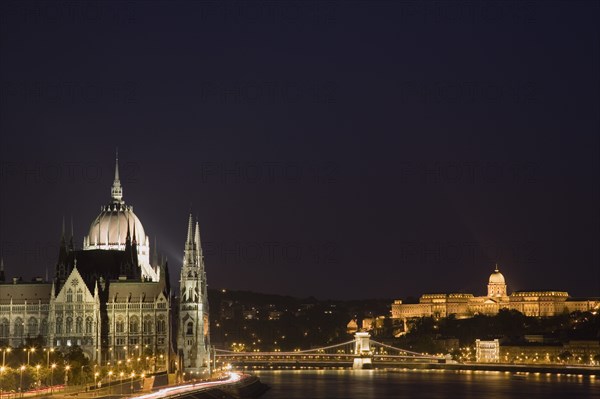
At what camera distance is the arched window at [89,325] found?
12719 cm

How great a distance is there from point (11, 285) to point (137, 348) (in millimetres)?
13602

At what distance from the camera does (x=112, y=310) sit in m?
129

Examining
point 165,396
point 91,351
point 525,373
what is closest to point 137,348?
point 91,351

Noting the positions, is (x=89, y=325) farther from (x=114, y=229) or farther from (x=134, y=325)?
(x=114, y=229)

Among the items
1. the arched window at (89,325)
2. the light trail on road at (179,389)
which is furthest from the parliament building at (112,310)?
the light trail on road at (179,389)

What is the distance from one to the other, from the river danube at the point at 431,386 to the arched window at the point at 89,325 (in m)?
16.8

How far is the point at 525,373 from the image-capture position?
166 metres

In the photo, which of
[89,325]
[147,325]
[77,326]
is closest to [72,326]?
[77,326]

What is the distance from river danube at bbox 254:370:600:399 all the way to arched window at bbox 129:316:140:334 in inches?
514

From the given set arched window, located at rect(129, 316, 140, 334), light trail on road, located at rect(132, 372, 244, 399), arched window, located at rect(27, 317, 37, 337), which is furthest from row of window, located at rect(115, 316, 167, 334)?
light trail on road, located at rect(132, 372, 244, 399)

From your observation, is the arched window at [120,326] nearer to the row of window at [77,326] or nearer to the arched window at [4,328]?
the row of window at [77,326]

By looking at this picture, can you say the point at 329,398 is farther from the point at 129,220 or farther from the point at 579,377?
the point at 579,377

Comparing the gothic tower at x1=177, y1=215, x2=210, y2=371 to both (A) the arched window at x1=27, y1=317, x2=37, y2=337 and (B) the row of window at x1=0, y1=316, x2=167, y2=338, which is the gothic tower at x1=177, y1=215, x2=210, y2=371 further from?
(A) the arched window at x1=27, y1=317, x2=37, y2=337

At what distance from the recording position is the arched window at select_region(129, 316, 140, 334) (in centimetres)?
12811
